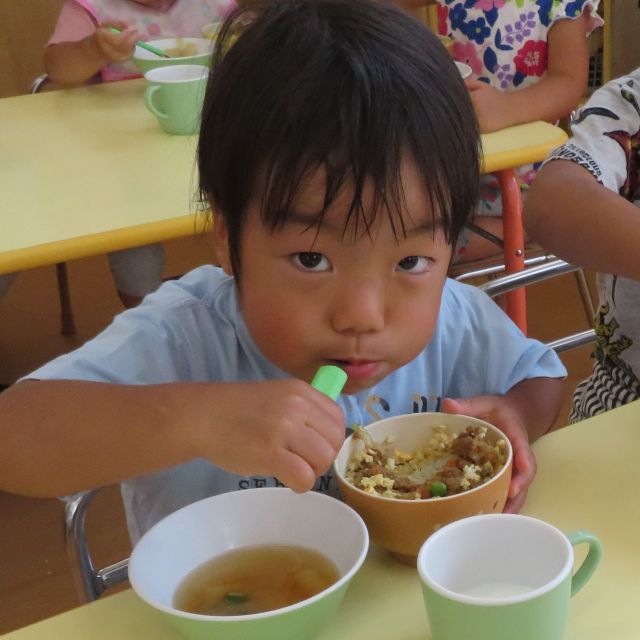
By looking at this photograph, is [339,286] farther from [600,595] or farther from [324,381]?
[600,595]

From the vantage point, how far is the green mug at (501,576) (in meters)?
0.47

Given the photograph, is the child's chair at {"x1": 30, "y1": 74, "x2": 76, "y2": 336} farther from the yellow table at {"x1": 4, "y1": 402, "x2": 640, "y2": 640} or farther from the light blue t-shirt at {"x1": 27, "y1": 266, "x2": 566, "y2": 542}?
the yellow table at {"x1": 4, "y1": 402, "x2": 640, "y2": 640}

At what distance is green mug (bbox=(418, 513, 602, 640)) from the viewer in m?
0.47

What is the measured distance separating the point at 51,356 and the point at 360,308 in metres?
1.87

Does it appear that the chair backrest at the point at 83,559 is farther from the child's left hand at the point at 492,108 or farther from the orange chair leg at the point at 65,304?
the orange chair leg at the point at 65,304

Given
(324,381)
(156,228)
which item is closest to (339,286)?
(324,381)

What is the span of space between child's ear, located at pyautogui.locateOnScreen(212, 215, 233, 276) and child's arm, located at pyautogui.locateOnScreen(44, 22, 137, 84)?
107 centimetres

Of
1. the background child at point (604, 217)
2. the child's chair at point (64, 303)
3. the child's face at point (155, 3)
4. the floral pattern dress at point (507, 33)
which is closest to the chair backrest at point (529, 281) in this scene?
the background child at point (604, 217)

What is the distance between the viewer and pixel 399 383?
86 centimetres

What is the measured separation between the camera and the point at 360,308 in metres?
0.65

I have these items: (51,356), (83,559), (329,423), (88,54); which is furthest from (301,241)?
(51,356)

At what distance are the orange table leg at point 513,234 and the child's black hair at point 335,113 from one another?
673mm

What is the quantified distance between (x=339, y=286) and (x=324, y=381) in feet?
0.28

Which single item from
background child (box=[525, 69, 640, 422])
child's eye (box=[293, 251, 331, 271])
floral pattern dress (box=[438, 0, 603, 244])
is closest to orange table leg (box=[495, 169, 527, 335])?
background child (box=[525, 69, 640, 422])
